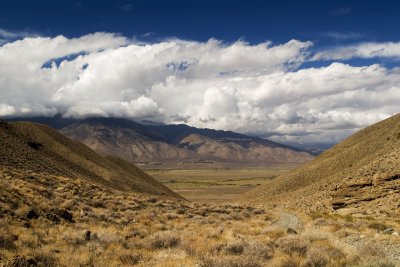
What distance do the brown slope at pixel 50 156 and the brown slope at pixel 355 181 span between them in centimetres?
2915

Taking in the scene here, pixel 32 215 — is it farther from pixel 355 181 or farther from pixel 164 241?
pixel 355 181

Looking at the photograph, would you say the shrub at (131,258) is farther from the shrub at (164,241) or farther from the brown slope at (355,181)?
the brown slope at (355,181)

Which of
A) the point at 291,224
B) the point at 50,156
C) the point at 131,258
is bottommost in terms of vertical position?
the point at 291,224

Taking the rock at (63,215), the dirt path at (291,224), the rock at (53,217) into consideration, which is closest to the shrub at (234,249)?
the dirt path at (291,224)

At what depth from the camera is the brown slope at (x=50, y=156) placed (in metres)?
50.5

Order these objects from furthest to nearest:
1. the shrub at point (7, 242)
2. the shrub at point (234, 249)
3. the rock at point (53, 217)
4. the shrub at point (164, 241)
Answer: the rock at point (53, 217)
the shrub at point (164, 241)
the shrub at point (234, 249)
the shrub at point (7, 242)

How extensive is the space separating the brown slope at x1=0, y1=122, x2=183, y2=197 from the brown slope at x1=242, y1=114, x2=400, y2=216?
29.2 meters

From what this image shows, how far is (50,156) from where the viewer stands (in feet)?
211

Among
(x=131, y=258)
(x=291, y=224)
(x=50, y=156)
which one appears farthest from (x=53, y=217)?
(x=50, y=156)

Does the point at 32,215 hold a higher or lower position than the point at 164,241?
higher

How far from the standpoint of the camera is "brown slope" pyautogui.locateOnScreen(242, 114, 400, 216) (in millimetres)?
37531

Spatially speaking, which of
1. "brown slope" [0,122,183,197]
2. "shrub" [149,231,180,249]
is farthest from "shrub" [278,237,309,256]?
"brown slope" [0,122,183,197]

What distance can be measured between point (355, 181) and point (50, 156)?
50.1 meters

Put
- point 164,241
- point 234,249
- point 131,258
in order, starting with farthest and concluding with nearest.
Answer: point 164,241 < point 234,249 < point 131,258
